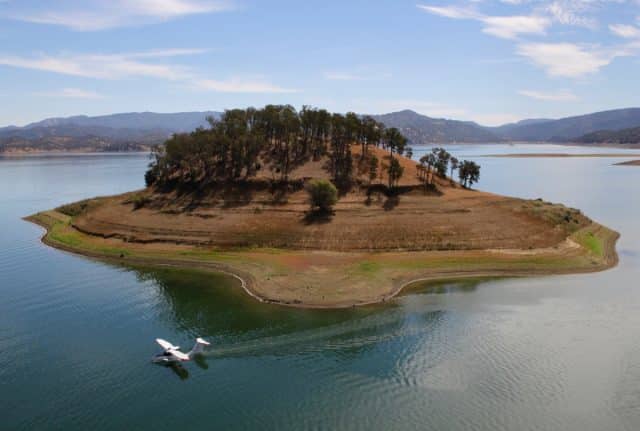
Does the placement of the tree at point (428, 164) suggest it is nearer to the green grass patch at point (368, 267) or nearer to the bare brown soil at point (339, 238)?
the bare brown soil at point (339, 238)

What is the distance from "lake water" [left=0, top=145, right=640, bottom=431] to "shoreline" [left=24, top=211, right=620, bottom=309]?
3.41 m

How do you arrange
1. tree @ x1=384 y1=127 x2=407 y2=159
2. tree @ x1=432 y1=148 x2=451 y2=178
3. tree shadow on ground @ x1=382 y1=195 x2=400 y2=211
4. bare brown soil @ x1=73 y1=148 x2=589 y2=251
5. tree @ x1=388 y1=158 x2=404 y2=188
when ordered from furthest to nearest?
1. tree @ x1=384 y1=127 x2=407 y2=159
2. tree @ x1=432 y1=148 x2=451 y2=178
3. tree @ x1=388 y1=158 x2=404 y2=188
4. tree shadow on ground @ x1=382 y1=195 x2=400 y2=211
5. bare brown soil @ x1=73 y1=148 x2=589 y2=251

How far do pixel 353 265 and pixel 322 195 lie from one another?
2810cm

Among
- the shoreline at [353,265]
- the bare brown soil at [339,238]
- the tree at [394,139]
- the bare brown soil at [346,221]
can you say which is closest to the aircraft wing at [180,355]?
the shoreline at [353,265]

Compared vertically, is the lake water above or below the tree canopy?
below

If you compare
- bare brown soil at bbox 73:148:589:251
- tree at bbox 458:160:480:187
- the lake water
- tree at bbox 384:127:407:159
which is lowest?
the lake water

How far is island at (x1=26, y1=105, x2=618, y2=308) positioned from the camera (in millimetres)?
81062

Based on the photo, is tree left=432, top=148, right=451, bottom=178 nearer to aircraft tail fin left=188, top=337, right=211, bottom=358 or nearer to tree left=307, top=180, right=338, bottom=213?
tree left=307, top=180, right=338, bottom=213

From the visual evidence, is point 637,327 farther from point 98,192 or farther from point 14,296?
point 98,192

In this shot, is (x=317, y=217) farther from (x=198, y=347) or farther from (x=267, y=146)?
(x=198, y=347)

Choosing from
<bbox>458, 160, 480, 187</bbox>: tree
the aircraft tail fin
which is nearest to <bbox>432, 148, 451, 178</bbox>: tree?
<bbox>458, 160, 480, 187</bbox>: tree

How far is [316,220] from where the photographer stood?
345ft

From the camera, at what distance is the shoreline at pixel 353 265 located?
70.1m

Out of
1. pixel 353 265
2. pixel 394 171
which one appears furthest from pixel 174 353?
pixel 394 171
